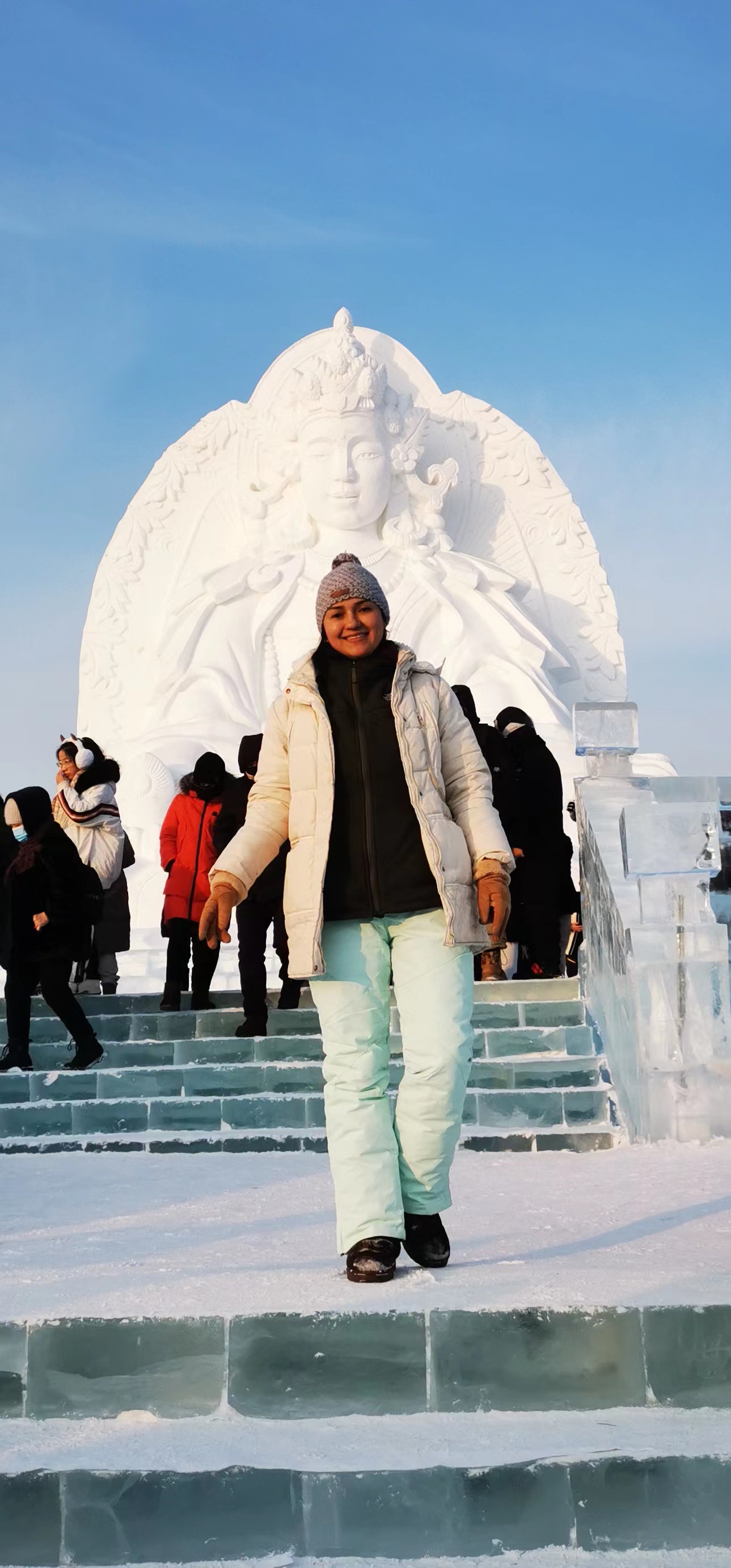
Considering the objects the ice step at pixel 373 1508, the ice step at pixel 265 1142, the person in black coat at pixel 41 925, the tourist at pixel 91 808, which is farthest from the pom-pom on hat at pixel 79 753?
the ice step at pixel 373 1508

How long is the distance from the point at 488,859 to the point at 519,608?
1169 cm

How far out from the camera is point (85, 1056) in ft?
20.4

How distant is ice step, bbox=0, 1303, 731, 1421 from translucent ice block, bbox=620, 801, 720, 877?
259 cm

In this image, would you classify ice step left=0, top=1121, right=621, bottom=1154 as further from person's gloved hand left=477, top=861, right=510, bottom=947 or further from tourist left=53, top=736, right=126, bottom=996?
tourist left=53, top=736, right=126, bottom=996

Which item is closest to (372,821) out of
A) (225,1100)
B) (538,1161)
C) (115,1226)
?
(115,1226)

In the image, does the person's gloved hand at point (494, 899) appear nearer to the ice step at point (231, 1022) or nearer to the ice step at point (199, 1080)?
the ice step at point (199, 1080)

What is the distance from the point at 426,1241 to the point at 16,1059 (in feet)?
11.8

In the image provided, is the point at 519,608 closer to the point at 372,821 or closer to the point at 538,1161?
the point at 538,1161

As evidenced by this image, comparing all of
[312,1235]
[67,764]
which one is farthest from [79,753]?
[312,1235]

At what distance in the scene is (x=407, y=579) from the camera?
14.2 m

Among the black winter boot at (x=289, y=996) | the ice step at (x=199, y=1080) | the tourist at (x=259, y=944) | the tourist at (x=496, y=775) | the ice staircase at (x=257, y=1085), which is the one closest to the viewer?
the ice staircase at (x=257, y=1085)

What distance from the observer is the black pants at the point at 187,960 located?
7.29m

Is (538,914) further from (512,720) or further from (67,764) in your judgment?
(67,764)

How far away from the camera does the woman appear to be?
3031 millimetres
